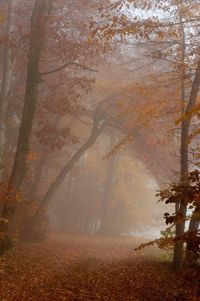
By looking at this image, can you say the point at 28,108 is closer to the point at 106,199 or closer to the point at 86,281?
the point at 86,281

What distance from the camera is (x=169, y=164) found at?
21.4m

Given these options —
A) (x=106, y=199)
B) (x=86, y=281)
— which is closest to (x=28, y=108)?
(x=86, y=281)

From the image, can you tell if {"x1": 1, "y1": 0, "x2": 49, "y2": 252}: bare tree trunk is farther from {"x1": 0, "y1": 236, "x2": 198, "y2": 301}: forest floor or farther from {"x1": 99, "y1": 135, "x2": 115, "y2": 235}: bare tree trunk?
{"x1": 99, "y1": 135, "x2": 115, "y2": 235}: bare tree trunk

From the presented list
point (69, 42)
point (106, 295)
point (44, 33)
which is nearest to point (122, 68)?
point (69, 42)

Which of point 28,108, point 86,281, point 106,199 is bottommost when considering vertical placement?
point 86,281

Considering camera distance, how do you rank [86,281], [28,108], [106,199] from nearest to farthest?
[86,281]
[28,108]
[106,199]

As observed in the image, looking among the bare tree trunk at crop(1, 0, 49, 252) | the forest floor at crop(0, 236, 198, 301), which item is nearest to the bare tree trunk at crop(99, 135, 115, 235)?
the forest floor at crop(0, 236, 198, 301)

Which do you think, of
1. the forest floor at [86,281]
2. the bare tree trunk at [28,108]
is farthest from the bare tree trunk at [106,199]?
the bare tree trunk at [28,108]

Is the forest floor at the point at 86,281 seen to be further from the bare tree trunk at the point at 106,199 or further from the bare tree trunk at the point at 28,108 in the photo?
the bare tree trunk at the point at 106,199

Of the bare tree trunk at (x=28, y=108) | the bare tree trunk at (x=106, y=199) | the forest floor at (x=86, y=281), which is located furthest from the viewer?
the bare tree trunk at (x=106, y=199)

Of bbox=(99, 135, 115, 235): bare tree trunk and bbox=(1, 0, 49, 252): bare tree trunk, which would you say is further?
bbox=(99, 135, 115, 235): bare tree trunk

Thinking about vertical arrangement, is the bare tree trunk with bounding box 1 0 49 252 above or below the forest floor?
above

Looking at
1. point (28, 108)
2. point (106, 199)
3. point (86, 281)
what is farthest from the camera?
point (106, 199)

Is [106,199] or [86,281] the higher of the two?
[106,199]
